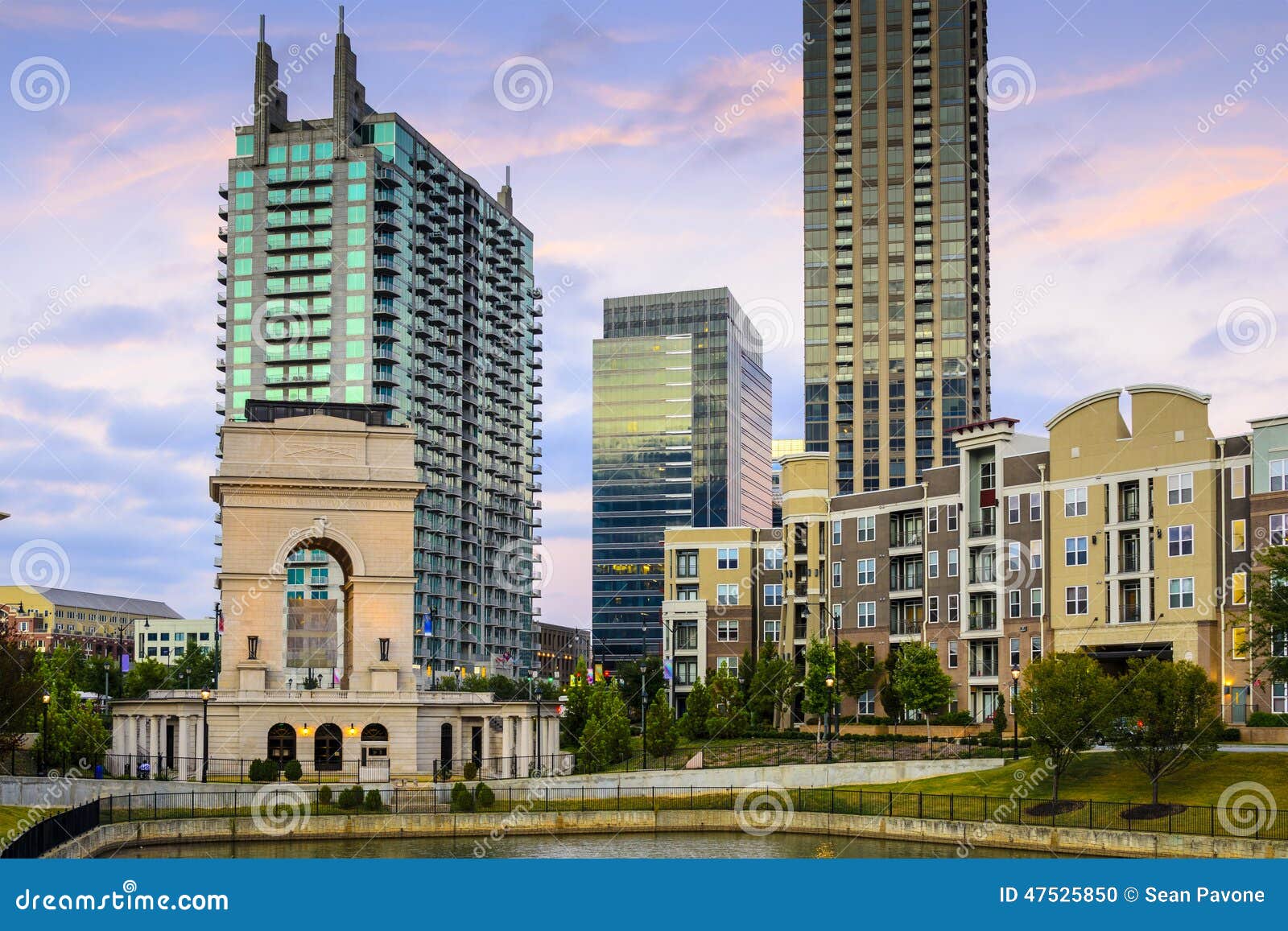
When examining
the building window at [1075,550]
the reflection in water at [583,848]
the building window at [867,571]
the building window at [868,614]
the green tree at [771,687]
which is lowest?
the reflection in water at [583,848]

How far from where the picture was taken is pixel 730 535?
133375mm

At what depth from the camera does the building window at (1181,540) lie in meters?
86.3

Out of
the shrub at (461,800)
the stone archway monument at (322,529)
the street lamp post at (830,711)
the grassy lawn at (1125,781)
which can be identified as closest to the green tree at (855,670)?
the street lamp post at (830,711)

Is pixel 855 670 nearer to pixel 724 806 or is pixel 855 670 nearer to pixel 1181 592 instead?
pixel 1181 592

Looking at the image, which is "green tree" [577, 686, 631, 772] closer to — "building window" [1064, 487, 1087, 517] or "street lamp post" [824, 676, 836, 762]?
"street lamp post" [824, 676, 836, 762]

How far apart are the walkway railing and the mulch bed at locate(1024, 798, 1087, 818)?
40 mm

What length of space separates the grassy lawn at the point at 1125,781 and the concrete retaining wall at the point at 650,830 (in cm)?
724

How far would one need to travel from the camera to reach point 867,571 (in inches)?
4432

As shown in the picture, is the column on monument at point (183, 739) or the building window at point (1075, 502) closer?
the column on monument at point (183, 739)

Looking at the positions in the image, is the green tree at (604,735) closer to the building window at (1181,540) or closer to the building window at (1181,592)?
the building window at (1181,592)

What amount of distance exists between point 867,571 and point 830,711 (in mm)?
18439

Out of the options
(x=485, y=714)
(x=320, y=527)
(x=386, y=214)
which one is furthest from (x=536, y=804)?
(x=386, y=214)

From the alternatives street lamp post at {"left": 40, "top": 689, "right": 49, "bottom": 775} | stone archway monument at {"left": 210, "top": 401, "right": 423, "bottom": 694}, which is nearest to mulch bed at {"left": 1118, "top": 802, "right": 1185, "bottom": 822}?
stone archway monument at {"left": 210, "top": 401, "right": 423, "bottom": 694}

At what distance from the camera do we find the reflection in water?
2306 inches
